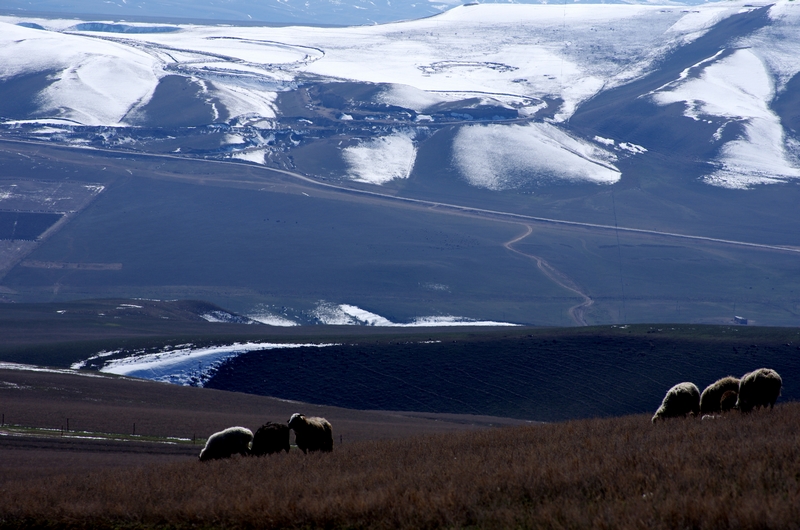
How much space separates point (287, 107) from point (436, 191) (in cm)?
5146

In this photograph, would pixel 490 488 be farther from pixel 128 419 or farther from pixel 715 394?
pixel 128 419

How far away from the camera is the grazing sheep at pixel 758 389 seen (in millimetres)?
17453

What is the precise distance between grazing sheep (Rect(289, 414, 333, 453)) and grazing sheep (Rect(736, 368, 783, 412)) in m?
8.71

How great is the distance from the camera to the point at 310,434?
18.9m

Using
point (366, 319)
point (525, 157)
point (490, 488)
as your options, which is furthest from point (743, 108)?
point (490, 488)

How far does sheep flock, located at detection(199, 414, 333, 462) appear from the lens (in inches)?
731

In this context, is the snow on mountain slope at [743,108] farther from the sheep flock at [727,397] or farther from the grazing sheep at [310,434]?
the grazing sheep at [310,434]

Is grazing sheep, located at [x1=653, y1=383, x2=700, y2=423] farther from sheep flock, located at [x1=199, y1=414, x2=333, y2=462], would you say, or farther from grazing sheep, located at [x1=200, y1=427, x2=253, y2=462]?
grazing sheep, located at [x1=200, y1=427, x2=253, y2=462]

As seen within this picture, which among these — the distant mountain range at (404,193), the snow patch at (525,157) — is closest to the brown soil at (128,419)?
the distant mountain range at (404,193)

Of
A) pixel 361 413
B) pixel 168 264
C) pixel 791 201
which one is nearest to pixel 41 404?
pixel 361 413

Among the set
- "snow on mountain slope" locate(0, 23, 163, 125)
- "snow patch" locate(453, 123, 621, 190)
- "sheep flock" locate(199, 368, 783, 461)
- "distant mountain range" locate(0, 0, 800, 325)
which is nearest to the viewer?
"sheep flock" locate(199, 368, 783, 461)

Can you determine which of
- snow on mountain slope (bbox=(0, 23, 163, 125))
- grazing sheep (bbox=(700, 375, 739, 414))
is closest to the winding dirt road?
grazing sheep (bbox=(700, 375, 739, 414))

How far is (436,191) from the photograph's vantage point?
14388cm

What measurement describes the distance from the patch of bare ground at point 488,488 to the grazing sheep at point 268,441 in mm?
1703
